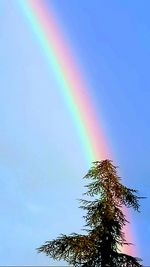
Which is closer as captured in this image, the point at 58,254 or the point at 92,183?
the point at 58,254

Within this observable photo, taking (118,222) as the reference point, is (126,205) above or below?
above

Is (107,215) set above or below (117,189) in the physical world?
below

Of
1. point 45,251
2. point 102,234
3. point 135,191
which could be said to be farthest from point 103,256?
point 135,191

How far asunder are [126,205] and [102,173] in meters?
1.41

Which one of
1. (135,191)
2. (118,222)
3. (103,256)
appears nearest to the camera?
(103,256)

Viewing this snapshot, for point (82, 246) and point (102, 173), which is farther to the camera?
point (102, 173)

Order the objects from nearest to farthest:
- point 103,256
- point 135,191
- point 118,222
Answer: point 103,256 < point 118,222 < point 135,191

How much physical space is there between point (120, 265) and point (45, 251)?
245 centimetres

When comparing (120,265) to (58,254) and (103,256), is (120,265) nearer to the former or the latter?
(103,256)

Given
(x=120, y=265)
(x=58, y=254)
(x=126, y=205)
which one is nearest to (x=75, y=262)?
(x=58, y=254)

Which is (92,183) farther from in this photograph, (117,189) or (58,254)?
(58,254)

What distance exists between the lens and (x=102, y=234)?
44.9ft

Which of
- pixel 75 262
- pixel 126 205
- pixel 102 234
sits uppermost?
pixel 126 205

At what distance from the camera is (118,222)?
46.9 ft
